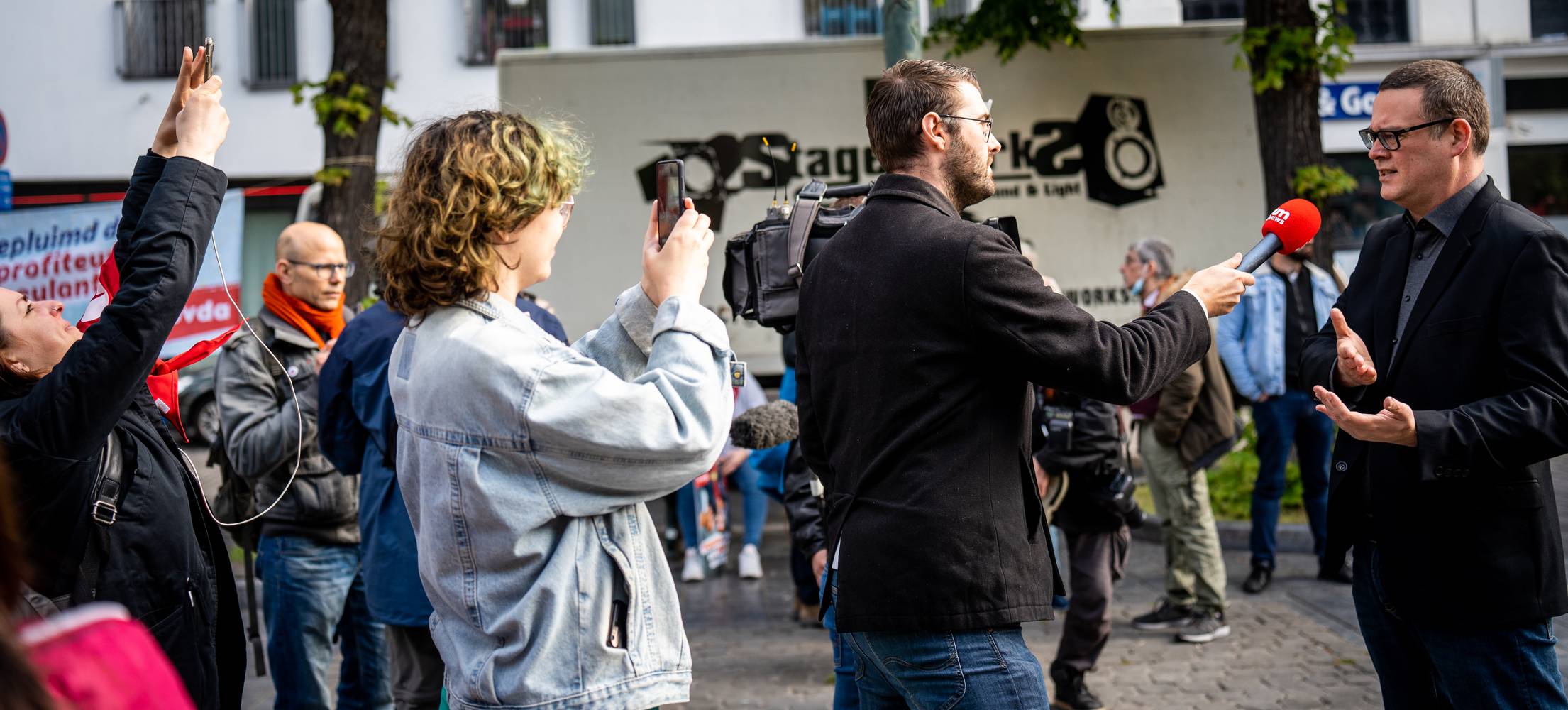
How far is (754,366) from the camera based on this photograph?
9.90 m

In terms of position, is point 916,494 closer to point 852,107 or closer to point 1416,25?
point 852,107

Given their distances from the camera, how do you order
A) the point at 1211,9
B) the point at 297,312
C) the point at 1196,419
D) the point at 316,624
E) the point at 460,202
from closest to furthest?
the point at 460,202
the point at 316,624
the point at 297,312
the point at 1196,419
the point at 1211,9

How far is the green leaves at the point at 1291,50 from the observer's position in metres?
9.02

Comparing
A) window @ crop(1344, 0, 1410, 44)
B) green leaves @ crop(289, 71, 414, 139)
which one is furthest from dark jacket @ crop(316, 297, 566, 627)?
window @ crop(1344, 0, 1410, 44)

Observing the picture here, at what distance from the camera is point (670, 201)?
7.64 feet

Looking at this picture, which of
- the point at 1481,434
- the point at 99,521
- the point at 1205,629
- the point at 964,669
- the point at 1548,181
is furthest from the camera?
the point at 1548,181

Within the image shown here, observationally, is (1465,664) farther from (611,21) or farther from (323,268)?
(611,21)

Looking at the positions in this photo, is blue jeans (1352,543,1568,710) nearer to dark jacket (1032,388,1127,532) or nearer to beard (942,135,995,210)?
beard (942,135,995,210)

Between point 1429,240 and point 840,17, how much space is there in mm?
18117

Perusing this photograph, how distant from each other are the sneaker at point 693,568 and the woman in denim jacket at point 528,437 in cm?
597

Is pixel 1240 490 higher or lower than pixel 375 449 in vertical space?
lower

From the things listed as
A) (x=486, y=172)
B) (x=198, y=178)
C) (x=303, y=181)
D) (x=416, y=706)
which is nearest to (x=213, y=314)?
(x=416, y=706)

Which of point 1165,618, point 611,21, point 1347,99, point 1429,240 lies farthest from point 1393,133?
point 611,21

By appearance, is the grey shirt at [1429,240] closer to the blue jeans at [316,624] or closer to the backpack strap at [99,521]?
the backpack strap at [99,521]
